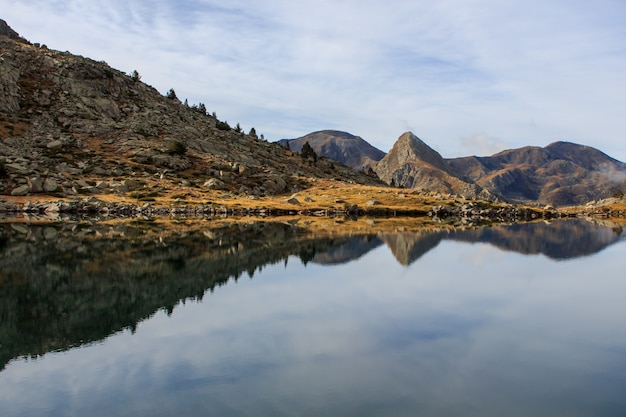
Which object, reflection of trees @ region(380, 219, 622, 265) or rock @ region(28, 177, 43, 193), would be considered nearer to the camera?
reflection of trees @ region(380, 219, 622, 265)

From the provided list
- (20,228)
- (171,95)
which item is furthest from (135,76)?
(20,228)

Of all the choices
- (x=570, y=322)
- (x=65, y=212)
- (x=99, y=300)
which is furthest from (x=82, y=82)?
(x=570, y=322)

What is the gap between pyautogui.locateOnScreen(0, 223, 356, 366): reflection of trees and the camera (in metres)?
21.6

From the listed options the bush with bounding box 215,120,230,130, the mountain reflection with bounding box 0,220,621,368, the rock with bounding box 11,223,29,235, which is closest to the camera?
the mountain reflection with bounding box 0,220,621,368

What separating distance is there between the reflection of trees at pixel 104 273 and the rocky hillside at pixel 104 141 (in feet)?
133

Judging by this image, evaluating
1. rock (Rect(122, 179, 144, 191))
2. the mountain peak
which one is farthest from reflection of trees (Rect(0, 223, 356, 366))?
the mountain peak

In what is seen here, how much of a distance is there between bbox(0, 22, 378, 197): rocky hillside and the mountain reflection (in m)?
36.9

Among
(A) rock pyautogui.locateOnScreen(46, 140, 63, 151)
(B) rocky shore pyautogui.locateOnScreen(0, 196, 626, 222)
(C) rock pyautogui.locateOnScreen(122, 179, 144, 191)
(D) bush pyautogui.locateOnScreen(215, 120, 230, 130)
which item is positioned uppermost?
(D) bush pyautogui.locateOnScreen(215, 120, 230, 130)

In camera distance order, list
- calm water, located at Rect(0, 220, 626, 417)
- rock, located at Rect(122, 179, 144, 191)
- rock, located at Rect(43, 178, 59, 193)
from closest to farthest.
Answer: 1. calm water, located at Rect(0, 220, 626, 417)
2. rock, located at Rect(43, 178, 59, 193)
3. rock, located at Rect(122, 179, 144, 191)

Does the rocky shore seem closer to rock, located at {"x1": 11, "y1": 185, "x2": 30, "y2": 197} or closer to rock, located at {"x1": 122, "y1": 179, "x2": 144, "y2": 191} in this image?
rock, located at {"x1": 11, "y1": 185, "x2": 30, "y2": 197}

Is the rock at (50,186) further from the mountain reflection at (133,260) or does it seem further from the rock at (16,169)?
the mountain reflection at (133,260)

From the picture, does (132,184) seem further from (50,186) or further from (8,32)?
(8,32)

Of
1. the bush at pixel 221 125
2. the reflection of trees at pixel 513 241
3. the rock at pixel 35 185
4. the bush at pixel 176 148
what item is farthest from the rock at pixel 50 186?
the bush at pixel 221 125

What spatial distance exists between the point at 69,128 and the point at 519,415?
127 m
